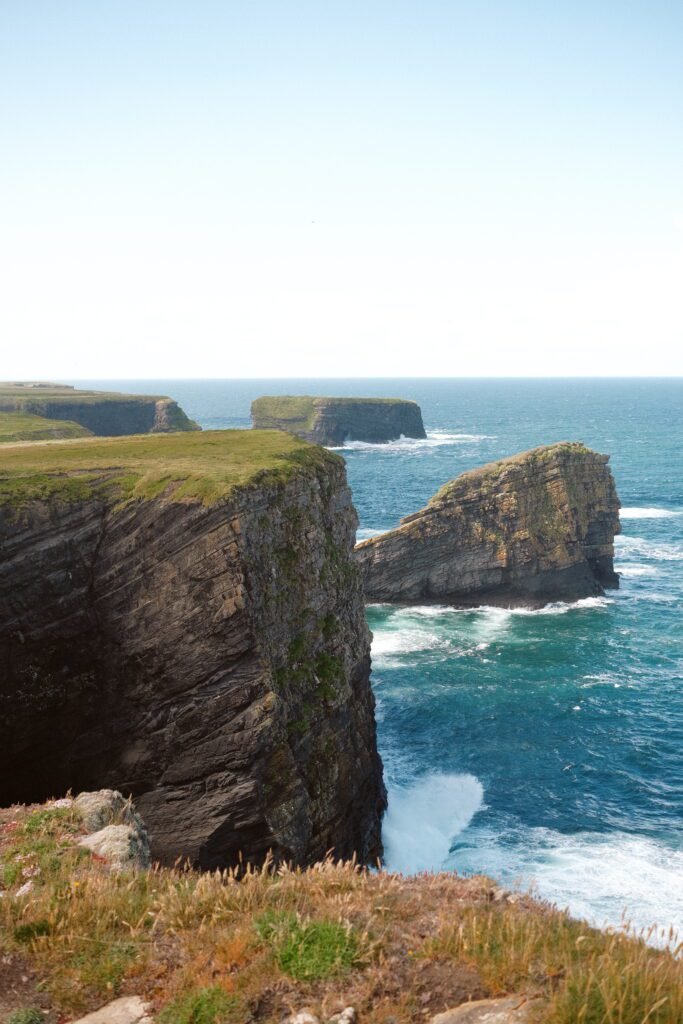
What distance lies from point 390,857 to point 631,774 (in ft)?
43.7

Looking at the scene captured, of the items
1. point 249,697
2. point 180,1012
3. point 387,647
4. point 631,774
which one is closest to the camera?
point 180,1012

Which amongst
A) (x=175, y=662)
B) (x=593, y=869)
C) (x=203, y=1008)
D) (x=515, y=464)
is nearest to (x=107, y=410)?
(x=515, y=464)

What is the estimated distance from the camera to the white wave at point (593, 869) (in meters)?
26.7

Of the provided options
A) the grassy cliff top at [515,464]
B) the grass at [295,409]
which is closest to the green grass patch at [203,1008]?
the grassy cliff top at [515,464]

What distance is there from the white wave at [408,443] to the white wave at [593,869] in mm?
A: 130939

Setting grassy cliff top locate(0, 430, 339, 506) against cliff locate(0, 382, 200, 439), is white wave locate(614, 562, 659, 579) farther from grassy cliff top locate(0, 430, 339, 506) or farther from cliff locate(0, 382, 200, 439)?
cliff locate(0, 382, 200, 439)

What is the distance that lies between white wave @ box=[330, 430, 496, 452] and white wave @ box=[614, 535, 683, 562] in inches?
3189

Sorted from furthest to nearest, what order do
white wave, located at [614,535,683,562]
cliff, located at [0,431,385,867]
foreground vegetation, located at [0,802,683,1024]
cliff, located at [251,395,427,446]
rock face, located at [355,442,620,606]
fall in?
cliff, located at [251,395,427,446]
white wave, located at [614,535,683,562]
rock face, located at [355,442,620,606]
cliff, located at [0,431,385,867]
foreground vegetation, located at [0,802,683,1024]

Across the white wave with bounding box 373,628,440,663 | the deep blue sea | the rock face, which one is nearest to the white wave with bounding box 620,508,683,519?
the deep blue sea

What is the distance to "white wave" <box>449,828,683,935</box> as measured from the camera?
26672 millimetres

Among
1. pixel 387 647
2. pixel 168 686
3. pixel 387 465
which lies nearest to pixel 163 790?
pixel 168 686

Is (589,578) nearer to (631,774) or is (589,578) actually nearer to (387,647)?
(387,647)

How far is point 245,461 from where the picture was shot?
32125 millimetres

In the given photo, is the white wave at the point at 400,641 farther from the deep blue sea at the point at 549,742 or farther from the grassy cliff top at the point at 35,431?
the grassy cliff top at the point at 35,431
